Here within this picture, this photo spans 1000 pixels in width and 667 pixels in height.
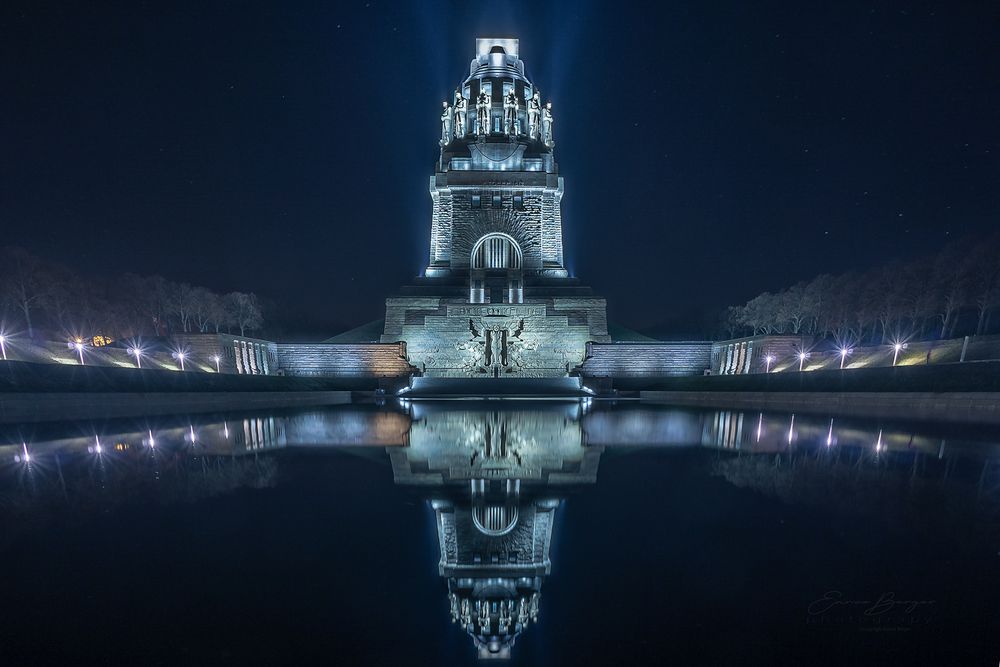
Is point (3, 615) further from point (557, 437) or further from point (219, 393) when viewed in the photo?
point (219, 393)

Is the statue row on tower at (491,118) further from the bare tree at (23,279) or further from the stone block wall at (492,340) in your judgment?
the bare tree at (23,279)

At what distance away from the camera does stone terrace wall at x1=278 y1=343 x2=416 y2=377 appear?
3147 cm

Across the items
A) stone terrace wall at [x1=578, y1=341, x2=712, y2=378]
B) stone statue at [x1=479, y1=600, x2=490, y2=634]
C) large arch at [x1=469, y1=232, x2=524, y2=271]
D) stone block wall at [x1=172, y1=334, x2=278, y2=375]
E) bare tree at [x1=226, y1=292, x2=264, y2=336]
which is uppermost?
large arch at [x1=469, y1=232, x2=524, y2=271]

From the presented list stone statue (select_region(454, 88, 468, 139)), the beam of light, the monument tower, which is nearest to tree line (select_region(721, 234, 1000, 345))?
the beam of light

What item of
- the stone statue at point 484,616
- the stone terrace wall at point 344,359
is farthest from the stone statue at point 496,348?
the stone statue at point 484,616

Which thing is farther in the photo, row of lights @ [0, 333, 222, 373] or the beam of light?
the beam of light

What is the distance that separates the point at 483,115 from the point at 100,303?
2861 centimetres

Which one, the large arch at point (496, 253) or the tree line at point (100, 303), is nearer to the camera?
the tree line at point (100, 303)

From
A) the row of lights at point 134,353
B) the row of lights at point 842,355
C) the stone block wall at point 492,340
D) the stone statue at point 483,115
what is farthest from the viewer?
the stone statue at point 483,115

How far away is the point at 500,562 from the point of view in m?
2.48

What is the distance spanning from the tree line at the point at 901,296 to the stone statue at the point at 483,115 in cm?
2385

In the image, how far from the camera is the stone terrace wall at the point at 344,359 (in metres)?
31.5
